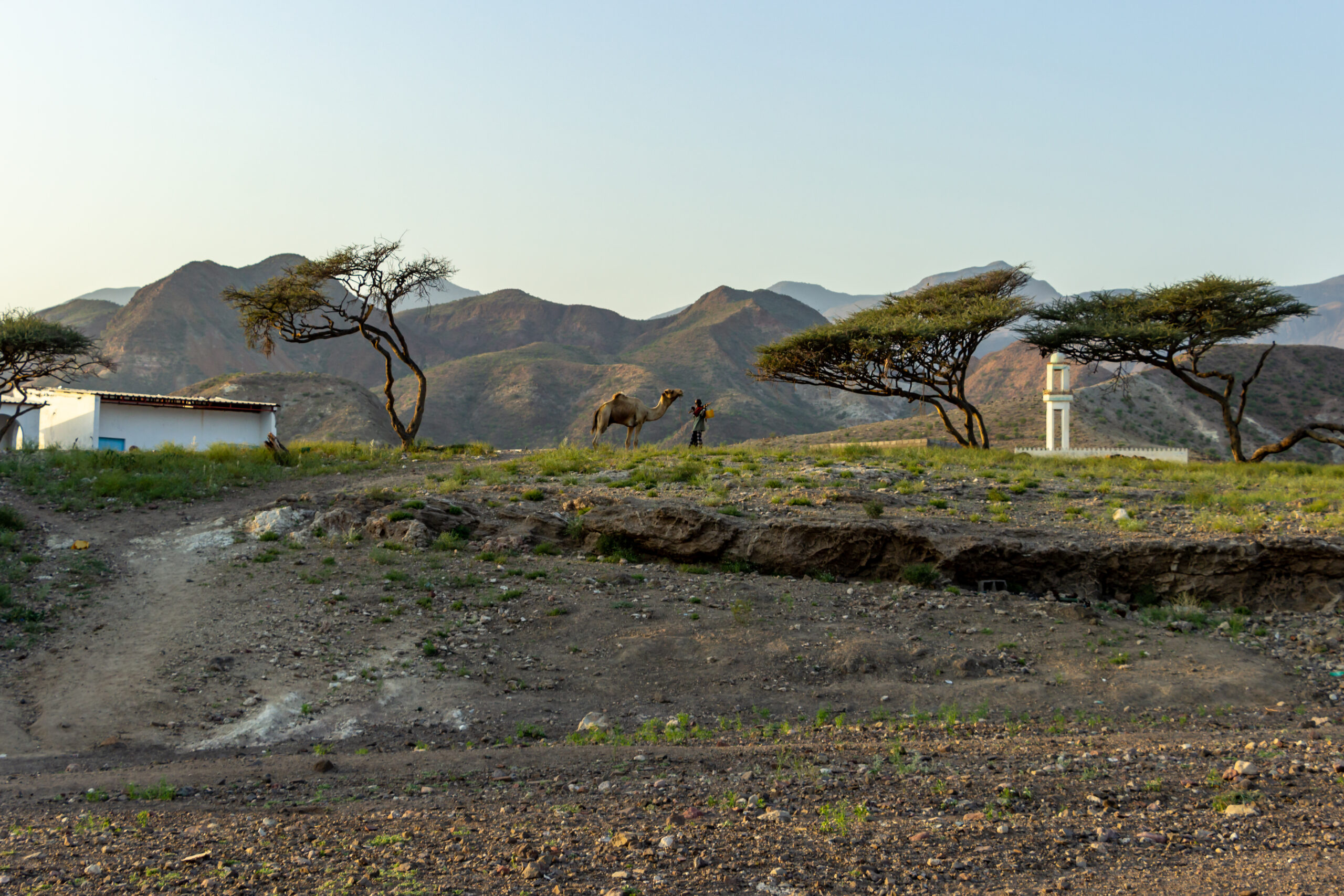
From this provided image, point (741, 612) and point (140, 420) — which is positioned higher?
point (140, 420)

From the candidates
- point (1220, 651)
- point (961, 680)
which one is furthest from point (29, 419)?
point (1220, 651)

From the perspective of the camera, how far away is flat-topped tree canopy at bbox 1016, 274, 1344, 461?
27.0 meters

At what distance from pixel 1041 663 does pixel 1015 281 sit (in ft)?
79.8

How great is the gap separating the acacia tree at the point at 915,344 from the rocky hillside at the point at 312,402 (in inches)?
1430

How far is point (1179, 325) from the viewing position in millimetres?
27922

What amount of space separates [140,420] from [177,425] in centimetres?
113

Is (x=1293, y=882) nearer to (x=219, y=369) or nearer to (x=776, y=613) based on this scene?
(x=776, y=613)

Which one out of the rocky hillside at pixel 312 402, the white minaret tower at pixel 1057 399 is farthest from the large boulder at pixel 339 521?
the rocky hillside at pixel 312 402

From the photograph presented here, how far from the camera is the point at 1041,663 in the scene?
10070mm

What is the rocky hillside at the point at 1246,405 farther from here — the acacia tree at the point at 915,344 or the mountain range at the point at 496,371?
the acacia tree at the point at 915,344

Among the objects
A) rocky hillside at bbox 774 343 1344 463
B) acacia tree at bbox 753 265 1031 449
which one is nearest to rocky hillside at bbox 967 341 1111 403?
rocky hillside at bbox 774 343 1344 463

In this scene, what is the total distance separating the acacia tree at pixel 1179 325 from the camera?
1064 inches

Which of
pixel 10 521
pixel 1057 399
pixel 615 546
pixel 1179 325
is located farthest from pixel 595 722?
pixel 1057 399

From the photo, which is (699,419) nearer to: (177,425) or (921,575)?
(921,575)
